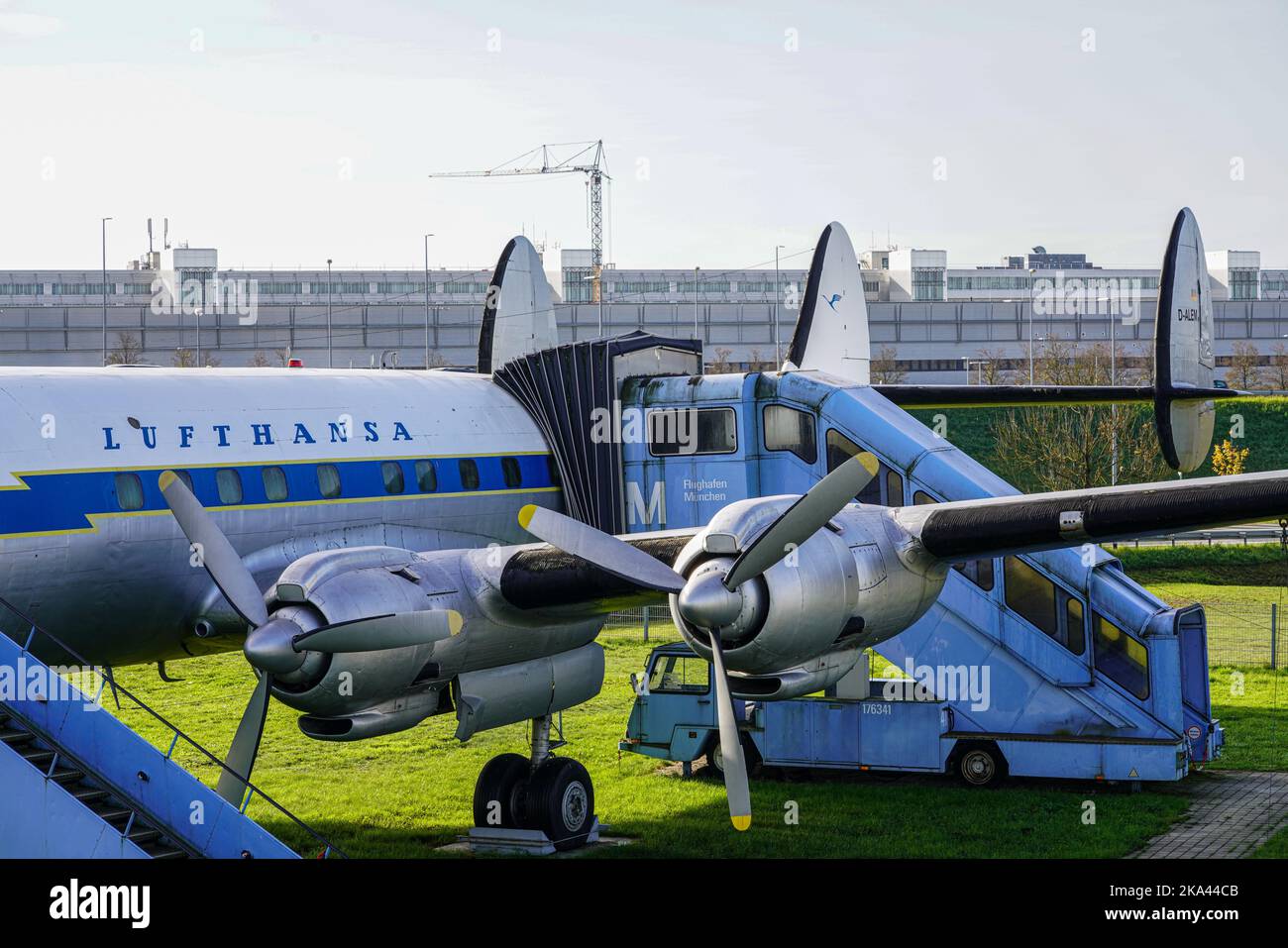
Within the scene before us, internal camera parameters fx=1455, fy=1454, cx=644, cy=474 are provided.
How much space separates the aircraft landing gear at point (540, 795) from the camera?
21.1 meters

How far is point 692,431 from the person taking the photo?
24.7m

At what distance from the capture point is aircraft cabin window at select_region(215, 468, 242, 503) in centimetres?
1977

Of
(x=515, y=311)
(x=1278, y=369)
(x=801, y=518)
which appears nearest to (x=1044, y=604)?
(x=801, y=518)

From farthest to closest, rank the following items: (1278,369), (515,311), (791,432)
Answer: (1278,369), (515,311), (791,432)

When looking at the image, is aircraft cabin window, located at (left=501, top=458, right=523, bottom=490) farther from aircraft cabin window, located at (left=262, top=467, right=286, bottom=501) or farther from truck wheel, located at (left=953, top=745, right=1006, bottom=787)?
truck wheel, located at (left=953, top=745, right=1006, bottom=787)

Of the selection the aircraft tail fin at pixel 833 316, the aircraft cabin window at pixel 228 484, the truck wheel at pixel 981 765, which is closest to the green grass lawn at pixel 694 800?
the truck wheel at pixel 981 765

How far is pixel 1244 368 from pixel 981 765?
254 ft

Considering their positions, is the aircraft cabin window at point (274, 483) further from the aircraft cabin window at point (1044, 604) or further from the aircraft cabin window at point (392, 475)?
the aircraft cabin window at point (1044, 604)

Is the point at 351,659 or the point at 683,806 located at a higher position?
the point at 351,659

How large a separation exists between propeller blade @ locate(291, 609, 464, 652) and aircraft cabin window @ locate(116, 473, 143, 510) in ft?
12.0

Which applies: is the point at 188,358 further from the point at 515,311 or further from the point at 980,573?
the point at 980,573

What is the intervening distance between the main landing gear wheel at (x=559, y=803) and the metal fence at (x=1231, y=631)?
12658 mm

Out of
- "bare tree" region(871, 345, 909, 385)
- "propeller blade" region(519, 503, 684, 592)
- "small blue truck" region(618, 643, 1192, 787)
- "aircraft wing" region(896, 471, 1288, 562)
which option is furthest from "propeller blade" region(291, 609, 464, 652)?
"bare tree" region(871, 345, 909, 385)

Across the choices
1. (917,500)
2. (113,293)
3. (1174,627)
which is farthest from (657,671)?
(113,293)
